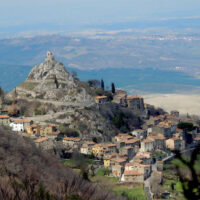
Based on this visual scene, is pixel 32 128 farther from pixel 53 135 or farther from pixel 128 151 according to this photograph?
pixel 128 151

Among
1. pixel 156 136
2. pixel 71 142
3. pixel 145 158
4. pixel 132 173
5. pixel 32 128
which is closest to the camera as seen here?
pixel 132 173

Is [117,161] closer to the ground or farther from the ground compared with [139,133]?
closer to the ground

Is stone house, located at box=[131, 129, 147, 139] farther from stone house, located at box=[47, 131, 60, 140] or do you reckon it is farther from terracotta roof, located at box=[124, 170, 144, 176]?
terracotta roof, located at box=[124, 170, 144, 176]

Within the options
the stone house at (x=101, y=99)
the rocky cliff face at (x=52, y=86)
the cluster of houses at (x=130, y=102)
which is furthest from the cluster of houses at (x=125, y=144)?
the cluster of houses at (x=130, y=102)

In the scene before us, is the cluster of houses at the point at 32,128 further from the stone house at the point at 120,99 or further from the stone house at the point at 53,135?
the stone house at the point at 120,99

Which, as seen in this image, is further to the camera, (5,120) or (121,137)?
(5,120)

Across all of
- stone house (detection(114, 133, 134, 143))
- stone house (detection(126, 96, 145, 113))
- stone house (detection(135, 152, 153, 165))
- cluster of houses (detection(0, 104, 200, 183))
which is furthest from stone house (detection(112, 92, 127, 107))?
stone house (detection(135, 152, 153, 165))

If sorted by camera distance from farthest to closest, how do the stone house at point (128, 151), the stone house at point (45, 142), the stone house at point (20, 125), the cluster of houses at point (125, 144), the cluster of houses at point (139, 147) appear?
the stone house at point (20, 125), the stone house at point (128, 151), the stone house at point (45, 142), the cluster of houses at point (125, 144), the cluster of houses at point (139, 147)

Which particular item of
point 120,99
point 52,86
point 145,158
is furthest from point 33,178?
point 120,99
